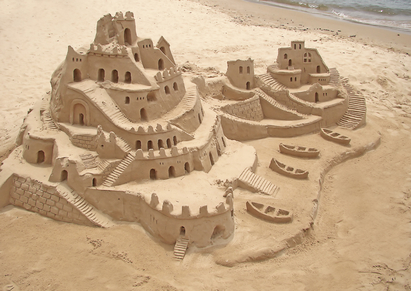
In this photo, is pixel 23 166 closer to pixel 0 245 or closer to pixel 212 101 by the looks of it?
pixel 0 245

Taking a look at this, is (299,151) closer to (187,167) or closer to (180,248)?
(187,167)

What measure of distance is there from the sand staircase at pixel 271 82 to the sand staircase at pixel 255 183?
9.72 meters

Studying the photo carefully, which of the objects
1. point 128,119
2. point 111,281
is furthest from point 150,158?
point 111,281

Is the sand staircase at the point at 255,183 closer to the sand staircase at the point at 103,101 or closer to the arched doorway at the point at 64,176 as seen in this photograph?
the sand staircase at the point at 103,101

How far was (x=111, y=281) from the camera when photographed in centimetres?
1742

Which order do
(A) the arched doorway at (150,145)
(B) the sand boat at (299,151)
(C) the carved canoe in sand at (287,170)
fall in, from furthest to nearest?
(B) the sand boat at (299,151), (C) the carved canoe in sand at (287,170), (A) the arched doorway at (150,145)

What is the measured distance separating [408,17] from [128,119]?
48.1 metres

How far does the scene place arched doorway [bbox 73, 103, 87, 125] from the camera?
22906 millimetres

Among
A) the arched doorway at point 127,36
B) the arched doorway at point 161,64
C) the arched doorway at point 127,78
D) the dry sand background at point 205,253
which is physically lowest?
the dry sand background at point 205,253

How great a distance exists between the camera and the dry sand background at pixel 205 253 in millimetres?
17781

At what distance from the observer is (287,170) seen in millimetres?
24922

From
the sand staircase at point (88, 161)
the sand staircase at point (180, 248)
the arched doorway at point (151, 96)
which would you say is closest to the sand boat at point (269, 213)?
the sand staircase at point (180, 248)

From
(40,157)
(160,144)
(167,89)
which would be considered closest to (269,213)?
(160,144)

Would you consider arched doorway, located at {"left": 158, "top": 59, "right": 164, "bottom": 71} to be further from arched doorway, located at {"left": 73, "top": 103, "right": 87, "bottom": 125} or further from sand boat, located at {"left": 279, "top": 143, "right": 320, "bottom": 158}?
sand boat, located at {"left": 279, "top": 143, "right": 320, "bottom": 158}
